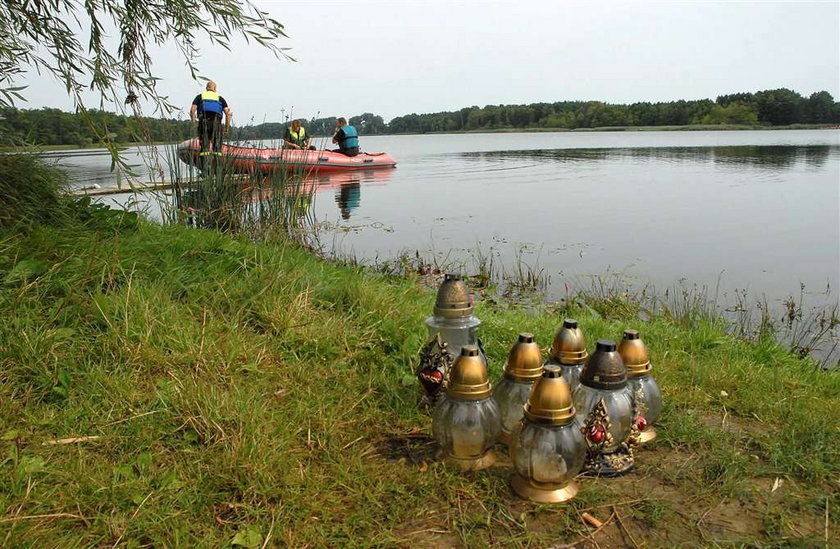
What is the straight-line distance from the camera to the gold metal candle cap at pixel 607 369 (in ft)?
6.63

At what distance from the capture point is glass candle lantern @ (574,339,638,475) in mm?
1989

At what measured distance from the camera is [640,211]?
37.0 feet

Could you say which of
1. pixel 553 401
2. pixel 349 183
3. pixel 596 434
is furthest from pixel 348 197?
pixel 553 401

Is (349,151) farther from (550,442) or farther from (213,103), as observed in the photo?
(550,442)

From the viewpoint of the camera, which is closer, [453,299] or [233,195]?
[453,299]

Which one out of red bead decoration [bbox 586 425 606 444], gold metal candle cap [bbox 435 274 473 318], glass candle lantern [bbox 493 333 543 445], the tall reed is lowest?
red bead decoration [bbox 586 425 606 444]

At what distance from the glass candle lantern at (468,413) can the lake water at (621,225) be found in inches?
174

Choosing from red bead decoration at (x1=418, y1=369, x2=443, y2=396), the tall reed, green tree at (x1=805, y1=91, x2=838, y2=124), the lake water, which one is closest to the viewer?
red bead decoration at (x1=418, y1=369, x2=443, y2=396)

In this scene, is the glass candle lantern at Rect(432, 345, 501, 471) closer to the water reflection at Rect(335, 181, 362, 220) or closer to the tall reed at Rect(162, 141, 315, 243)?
the tall reed at Rect(162, 141, 315, 243)

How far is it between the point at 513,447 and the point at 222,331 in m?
1.63

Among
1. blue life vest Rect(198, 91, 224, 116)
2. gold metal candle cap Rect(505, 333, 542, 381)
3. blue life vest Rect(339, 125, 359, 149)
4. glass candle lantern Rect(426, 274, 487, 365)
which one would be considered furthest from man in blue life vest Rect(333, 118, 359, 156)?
gold metal candle cap Rect(505, 333, 542, 381)

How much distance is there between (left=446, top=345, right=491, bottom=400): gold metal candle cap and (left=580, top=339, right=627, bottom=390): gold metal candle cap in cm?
37

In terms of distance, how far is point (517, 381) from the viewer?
2.15 m

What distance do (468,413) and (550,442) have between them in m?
0.30
